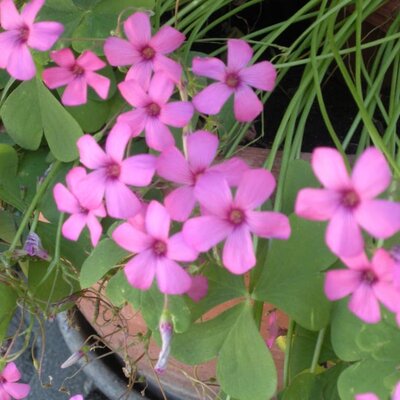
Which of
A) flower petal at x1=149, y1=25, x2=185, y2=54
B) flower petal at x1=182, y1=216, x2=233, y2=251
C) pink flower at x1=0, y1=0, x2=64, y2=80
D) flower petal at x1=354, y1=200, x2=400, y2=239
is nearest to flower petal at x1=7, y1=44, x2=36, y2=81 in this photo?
pink flower at x1=0, y1=0, x2=64, y2=80

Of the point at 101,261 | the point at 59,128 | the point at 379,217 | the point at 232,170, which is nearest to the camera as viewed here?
the point at 379,217

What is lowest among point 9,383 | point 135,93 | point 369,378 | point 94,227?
point 9,383

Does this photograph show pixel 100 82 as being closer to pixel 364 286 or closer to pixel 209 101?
pixel 209 101

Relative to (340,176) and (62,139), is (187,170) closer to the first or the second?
(340,176)

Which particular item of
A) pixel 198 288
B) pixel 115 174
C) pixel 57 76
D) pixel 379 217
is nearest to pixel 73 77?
pixel 57 76

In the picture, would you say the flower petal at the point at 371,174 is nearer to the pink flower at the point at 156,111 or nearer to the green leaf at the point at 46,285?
the pink flower at the point at 156,111

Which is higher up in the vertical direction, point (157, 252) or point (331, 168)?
point (331, 168)

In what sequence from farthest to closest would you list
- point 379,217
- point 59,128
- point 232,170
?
1. point 59,128
2. point 232,170
3. point 379,217

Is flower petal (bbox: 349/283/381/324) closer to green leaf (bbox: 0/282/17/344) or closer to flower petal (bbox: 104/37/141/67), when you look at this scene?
flower petal (bbox: 104/37/141/67)

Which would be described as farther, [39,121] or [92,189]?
[39,121]
